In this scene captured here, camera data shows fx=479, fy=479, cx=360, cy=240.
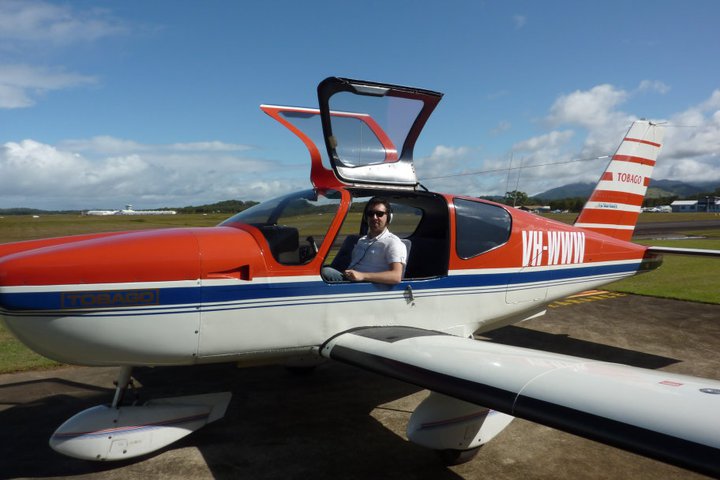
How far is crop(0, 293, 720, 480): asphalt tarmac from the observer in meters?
3.43

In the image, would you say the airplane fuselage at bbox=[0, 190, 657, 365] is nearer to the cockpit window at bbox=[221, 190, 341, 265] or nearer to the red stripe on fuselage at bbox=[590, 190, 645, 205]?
the cockpit window at bbox=[221, 190, 341, 265]

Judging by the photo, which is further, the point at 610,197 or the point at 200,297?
the point at 610,197

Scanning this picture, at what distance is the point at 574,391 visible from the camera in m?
2.52

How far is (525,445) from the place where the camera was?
12.5ft

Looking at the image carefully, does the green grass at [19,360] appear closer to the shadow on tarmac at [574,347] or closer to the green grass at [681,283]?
the shadow on tarmac at [574,347]

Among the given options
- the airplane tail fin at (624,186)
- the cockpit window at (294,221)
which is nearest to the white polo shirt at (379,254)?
the cockpit window at (294,221)

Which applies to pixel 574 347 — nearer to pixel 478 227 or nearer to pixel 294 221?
pixel 478 227

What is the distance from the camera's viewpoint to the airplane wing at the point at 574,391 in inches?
81.6

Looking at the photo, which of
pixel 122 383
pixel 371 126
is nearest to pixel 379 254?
pixel 371 126

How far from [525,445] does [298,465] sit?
1.80m

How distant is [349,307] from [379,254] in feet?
1.81

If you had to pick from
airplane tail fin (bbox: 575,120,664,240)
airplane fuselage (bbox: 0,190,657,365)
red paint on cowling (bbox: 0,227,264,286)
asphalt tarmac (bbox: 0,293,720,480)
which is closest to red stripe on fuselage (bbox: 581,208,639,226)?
airplane tail fin (bbox: 575,120,664,240)

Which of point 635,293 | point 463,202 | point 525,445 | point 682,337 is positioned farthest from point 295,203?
point 635,293

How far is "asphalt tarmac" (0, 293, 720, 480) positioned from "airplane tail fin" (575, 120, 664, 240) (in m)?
1.64
